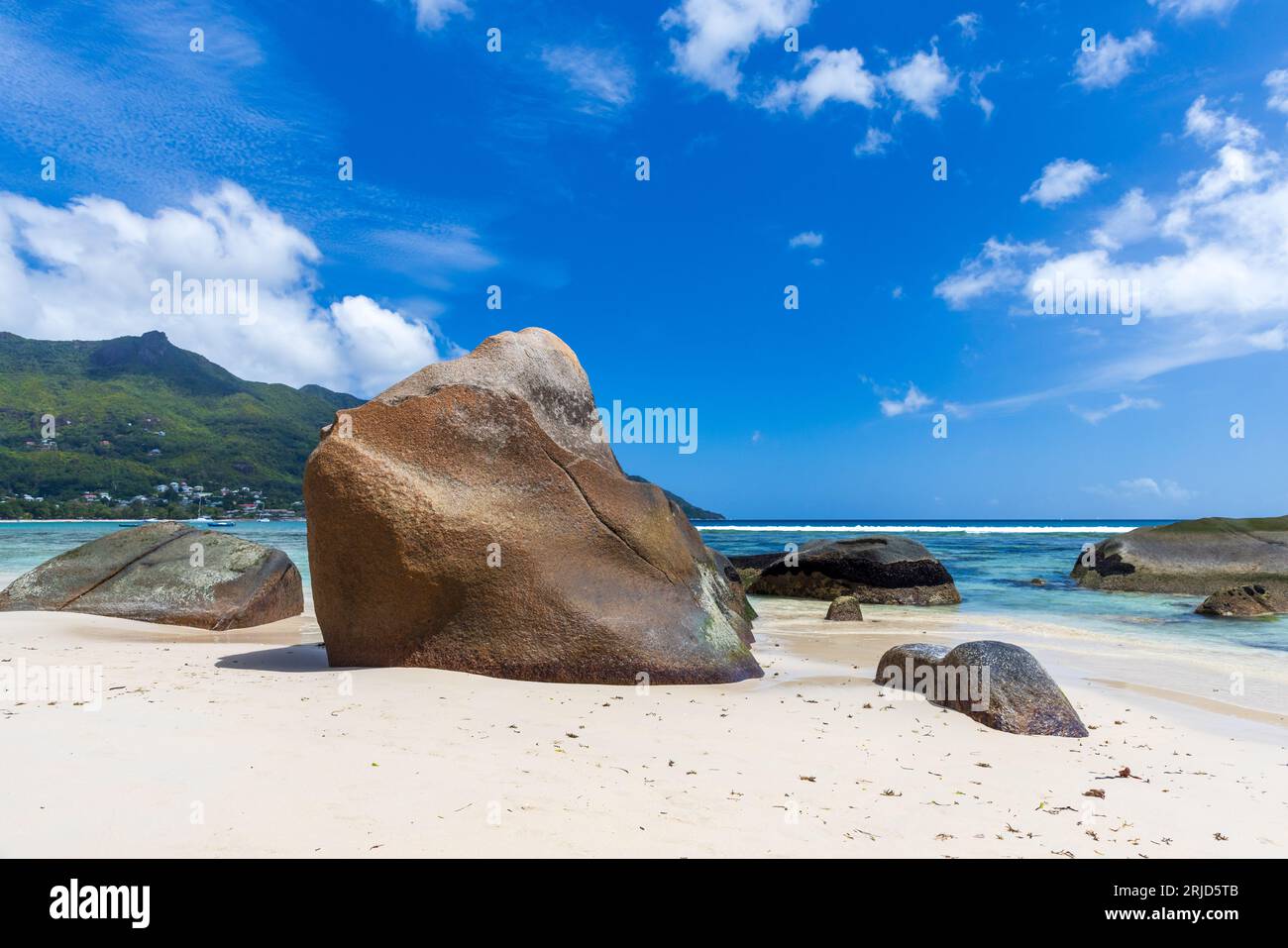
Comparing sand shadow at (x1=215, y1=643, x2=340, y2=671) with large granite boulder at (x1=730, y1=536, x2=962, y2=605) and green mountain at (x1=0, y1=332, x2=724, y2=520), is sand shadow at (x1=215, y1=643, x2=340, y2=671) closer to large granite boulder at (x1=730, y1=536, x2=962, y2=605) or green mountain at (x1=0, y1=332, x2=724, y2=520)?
large granite boulder at (x1=730, y1=536, x2=962, y2=605)

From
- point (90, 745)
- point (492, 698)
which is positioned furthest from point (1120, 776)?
point (90, 745)

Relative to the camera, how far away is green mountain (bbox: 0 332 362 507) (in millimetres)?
60062

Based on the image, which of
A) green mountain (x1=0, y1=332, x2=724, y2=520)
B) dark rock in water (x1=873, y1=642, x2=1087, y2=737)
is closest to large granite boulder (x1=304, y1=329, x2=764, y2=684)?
dark rock in water (x1=873, y1=642, x2=1087, y2=737)

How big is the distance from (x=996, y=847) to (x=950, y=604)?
49.3 feet

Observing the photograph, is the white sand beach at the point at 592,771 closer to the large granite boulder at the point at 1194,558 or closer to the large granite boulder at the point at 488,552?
the large granite boulder at the point at 488,552

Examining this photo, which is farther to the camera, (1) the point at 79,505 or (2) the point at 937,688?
(1) the point at 79,505

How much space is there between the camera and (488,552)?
21.9 feet

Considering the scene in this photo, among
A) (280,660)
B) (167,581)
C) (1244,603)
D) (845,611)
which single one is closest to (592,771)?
(280,660)

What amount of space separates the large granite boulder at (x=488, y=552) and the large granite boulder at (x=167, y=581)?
15.4ft

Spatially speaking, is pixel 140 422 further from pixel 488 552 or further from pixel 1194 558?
pixel 1194 558

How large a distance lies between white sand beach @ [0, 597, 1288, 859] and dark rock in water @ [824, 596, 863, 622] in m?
6.25

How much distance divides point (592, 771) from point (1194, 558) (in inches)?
829
